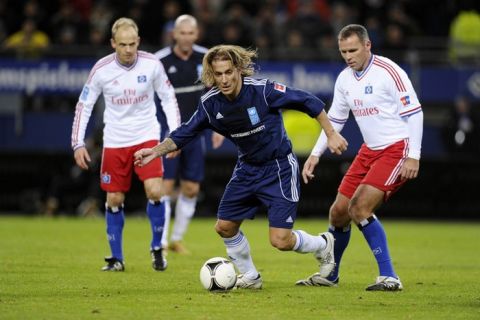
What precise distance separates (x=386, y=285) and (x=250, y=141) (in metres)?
1.81

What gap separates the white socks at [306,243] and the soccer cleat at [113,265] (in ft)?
7.72

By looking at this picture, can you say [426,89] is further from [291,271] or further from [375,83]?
[375,83]

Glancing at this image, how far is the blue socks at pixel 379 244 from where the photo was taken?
9492mm

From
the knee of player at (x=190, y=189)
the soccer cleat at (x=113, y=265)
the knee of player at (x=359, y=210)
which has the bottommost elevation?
the soccer cleat at (x=113, y=265)

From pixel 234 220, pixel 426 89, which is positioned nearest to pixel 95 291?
pixel 234 220

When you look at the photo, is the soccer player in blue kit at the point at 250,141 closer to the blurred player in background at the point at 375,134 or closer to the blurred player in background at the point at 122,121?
the blurred player in background at the point at 375,134

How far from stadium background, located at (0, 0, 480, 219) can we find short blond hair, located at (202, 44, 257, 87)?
11.3 meters

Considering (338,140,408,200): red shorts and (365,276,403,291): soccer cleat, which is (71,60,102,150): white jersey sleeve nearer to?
(338,140,408,200): red shorts

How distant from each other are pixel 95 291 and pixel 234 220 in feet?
4.58

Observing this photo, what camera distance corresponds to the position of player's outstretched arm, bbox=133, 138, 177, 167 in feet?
29.3

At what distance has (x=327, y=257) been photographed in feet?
31.8

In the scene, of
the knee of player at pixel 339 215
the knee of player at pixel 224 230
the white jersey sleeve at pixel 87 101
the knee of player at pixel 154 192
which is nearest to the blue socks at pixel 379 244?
the knee of player at pixel 339 215

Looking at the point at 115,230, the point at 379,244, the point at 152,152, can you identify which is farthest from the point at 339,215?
the point at 115,230

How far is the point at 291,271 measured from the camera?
11.3 metres
